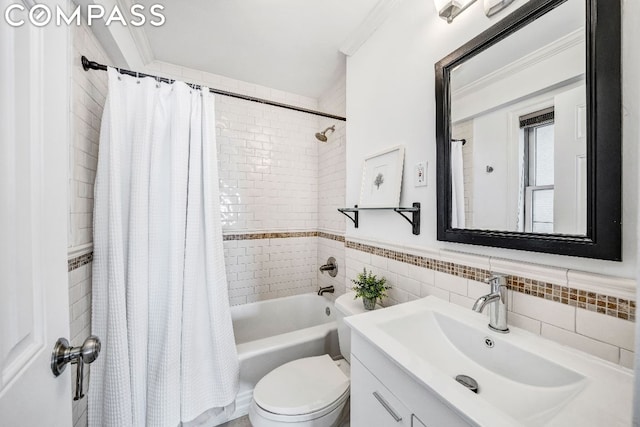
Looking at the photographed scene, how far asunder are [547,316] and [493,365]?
0.77 feet

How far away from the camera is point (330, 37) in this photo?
1683 mm

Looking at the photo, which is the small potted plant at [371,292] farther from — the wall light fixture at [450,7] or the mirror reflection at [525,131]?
the wall light fixture at [450,7]

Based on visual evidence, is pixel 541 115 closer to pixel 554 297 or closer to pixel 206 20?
pixel 554 297

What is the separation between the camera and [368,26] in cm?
154

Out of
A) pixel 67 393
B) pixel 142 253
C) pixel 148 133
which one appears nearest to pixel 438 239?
pixel 67 393

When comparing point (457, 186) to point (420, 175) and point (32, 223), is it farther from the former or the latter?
point (32, 223)

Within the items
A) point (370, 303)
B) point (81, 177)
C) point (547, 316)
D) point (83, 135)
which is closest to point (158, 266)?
Result: point (81, 177)

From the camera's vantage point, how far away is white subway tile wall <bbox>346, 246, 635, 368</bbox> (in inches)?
26.2

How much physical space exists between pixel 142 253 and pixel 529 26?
1.84 metres

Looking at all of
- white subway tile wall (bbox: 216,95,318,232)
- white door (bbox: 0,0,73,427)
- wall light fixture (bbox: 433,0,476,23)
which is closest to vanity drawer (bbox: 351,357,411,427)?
white door (bbox: 0,0,73,427)

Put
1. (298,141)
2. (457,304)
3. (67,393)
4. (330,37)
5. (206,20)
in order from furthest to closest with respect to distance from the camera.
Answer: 1. (298,141)
2. (330,37)
3. (206,20)
4. (457,304)
5. (67,393)

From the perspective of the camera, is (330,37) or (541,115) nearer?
(541,115)

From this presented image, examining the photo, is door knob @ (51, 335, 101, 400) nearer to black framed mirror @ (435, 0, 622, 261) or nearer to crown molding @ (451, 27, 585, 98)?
black framed mirror @ (435, 0, 622, 261)

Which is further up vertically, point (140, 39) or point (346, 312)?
point (140, 39)
